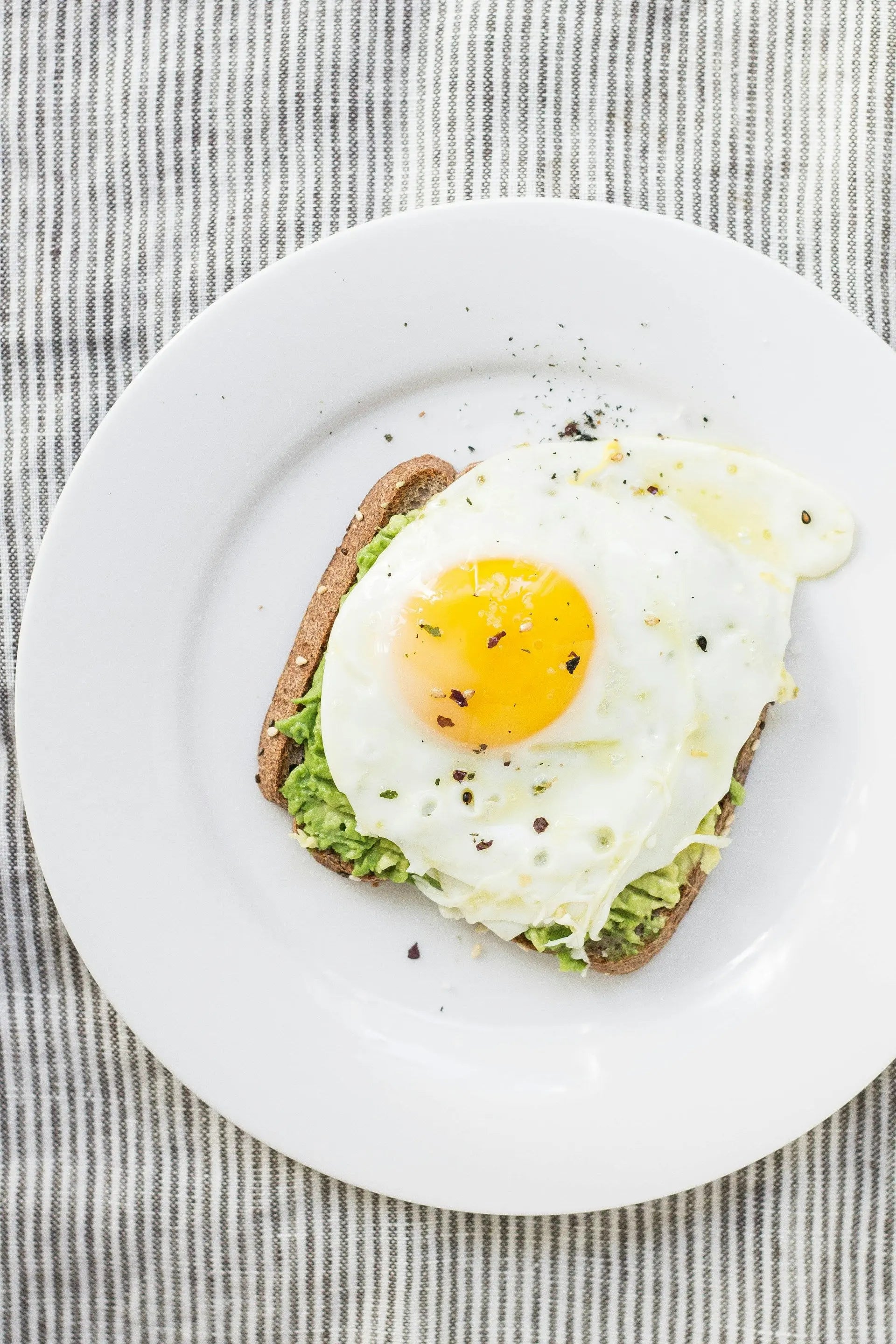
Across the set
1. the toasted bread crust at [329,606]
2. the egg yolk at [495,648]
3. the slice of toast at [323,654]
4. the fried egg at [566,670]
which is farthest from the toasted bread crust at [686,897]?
the toasted bread crust at [329,606]

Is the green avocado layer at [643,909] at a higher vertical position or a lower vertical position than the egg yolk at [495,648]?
lower

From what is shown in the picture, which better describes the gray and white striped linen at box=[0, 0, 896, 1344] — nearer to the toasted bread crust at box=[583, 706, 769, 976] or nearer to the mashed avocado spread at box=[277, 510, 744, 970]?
the toasted bread crust at box=[583, 706, 769, 976]

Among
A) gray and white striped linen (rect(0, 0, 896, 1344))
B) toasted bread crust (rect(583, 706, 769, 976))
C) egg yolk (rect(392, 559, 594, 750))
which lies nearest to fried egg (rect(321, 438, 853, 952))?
egg yolk (rect(392, 559, 594, 750))

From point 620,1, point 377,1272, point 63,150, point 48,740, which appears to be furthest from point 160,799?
point 620,1

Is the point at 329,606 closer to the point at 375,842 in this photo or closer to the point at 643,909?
the point at 375,842

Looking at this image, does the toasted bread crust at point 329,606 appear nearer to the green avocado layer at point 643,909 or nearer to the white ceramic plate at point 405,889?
the white ceramic plate at point 405,889
